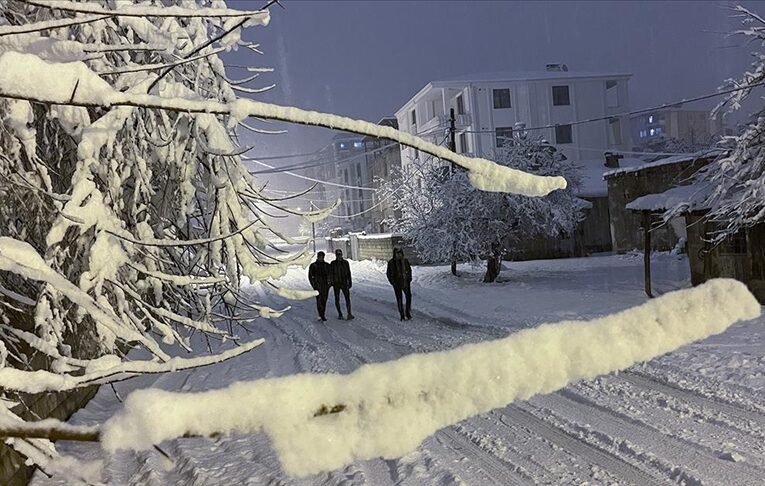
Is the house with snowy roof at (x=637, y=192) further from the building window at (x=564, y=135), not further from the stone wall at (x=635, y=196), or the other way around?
the building window at (x=564, y=135)

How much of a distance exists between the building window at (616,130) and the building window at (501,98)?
8.16 metres

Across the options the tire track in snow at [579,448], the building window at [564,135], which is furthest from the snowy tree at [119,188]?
the building window at [564,135]

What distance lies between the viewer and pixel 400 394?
2.58ft

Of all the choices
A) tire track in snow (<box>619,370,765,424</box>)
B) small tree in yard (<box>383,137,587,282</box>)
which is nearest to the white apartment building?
small tree in yard (<box>383,137,587,282</box>)

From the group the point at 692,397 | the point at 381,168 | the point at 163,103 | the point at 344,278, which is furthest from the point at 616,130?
the point at 163,103

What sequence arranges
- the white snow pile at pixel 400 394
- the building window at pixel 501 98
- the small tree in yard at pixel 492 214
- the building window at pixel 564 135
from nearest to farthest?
the white snow pile at pixel 400 394, the small tree in yard at pixel 492 214, the building window at pixel 501 98, the building window at pixel 564 135

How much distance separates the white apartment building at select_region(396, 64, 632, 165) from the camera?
39406 mm

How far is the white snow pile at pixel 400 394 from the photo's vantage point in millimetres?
778

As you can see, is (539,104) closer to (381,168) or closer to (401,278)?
(381,168)

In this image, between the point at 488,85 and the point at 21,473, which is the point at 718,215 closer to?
the point at 21,473

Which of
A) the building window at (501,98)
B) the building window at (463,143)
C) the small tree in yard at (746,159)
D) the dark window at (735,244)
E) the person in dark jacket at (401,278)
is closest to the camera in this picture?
the small tree in yard at (746,159)

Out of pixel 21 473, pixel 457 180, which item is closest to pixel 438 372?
pixel 21 473

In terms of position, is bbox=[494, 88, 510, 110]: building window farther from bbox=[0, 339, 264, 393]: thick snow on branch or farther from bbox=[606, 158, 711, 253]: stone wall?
bbox=[0, 339, 264, 393]: thick snow on branch

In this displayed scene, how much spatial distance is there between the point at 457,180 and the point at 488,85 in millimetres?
21018
